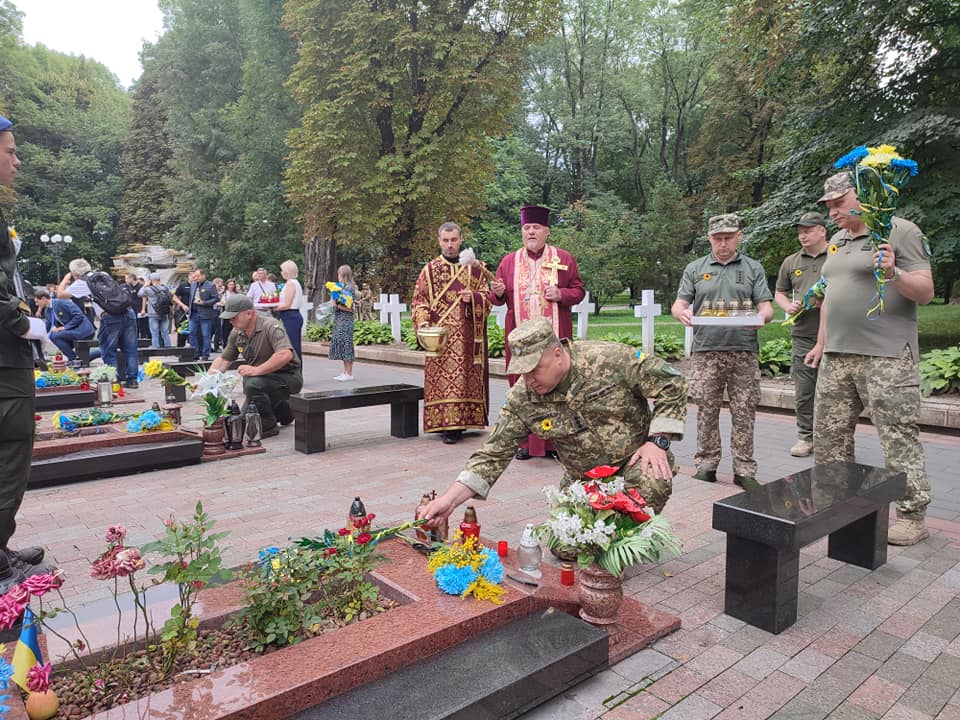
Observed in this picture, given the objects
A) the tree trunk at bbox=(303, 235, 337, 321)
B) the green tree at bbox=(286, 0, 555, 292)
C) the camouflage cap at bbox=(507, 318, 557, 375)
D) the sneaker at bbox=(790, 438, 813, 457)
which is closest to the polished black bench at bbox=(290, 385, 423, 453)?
the sneaker at bbox=(790, 438, 813, 457)

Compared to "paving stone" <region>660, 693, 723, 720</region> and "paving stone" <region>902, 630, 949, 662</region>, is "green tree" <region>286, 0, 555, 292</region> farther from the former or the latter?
"paving stone" <region>660, 693, 723, 720</region>

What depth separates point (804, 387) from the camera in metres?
6.51

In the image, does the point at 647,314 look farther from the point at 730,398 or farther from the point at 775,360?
the point at 730,398

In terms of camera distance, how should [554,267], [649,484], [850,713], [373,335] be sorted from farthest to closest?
[373,335] → [554,267] → [649,484] → [850,713]

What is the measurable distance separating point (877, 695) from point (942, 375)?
20.7ft

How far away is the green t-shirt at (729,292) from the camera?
5270mm

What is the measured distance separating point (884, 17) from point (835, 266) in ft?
26.6

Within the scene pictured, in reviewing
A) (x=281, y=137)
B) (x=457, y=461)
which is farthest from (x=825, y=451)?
(x=281, y=137)

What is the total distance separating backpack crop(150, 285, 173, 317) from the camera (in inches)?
617

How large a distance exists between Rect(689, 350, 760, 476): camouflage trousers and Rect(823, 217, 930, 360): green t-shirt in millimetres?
1018

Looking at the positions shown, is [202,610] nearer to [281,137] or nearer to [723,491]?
[723,491]

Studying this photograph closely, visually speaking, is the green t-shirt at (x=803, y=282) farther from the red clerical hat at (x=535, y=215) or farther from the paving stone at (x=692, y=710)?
the paving stone at (x=692, y=710)

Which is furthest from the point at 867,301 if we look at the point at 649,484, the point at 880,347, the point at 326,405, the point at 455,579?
the point at 326,405

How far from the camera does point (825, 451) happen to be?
436 cm
